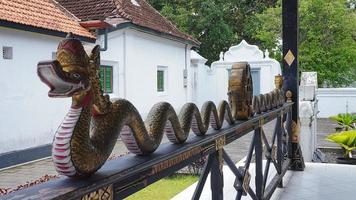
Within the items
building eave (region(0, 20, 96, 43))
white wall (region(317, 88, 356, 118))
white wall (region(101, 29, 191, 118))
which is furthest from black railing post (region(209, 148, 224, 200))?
white wall (region(317, 88, 356, 118))

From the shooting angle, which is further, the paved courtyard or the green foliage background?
the green foliage background

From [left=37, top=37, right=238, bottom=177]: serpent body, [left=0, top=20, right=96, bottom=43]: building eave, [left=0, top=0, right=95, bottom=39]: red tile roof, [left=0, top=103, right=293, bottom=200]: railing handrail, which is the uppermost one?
[left=0, top=0, right=95, bottom=39]: red tile roof

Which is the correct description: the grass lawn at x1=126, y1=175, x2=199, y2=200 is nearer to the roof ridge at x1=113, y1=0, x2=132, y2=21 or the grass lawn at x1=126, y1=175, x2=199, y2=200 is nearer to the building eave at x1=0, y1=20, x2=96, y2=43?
the building eave at x1=0, y1=20, x2=96, y2=43

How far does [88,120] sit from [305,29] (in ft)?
50.9

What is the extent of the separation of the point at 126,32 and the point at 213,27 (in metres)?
8.36

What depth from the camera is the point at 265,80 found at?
1616cm

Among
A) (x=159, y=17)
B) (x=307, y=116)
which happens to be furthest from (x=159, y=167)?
(x=159, y=17)

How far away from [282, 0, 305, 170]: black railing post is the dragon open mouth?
4.13 meters

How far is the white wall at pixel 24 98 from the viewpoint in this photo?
7.20 metres

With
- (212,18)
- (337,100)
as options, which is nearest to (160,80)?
(212,18)

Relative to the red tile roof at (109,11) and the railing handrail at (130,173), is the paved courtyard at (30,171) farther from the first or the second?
the railing handrail at (130,173)

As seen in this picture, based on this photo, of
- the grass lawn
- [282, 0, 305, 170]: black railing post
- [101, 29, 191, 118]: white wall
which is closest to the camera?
[282, 0, 305, 170]: black railing post

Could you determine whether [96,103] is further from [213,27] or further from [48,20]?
[213,27]

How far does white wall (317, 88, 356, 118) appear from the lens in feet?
52.8
